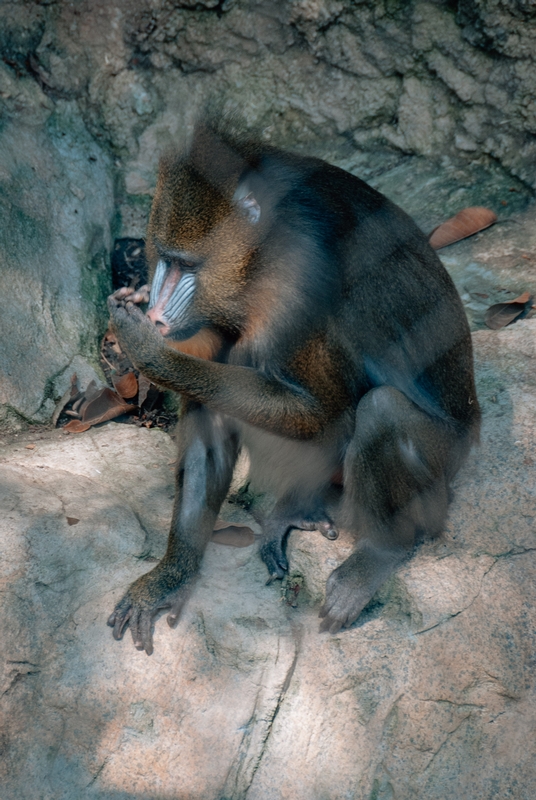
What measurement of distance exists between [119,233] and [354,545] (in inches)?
104

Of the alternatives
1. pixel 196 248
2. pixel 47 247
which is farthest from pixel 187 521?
pixel 47 247

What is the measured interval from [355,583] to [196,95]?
3.31 m

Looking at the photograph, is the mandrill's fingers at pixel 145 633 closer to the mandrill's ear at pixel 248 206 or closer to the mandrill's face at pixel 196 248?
the mandrill's face at pixel 196 248

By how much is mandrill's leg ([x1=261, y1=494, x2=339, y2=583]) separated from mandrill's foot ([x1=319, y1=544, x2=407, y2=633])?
0.90 ft

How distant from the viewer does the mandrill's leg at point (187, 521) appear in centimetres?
276

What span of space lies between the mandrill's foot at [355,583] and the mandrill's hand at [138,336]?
106 centimetres

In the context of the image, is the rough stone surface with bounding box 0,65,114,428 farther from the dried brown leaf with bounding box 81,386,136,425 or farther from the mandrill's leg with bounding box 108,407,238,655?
the mandrill's leg with bounding box 108,407,238,655

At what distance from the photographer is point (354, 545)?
3.08m

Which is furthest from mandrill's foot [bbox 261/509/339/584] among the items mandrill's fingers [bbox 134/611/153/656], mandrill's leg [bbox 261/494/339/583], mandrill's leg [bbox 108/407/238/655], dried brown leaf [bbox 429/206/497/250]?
dried brown leaf [bbox 429/206/497/250]

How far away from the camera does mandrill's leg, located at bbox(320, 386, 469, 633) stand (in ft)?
9.04

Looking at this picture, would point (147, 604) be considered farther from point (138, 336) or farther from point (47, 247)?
point (47, 247)

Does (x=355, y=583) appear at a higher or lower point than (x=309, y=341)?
lower

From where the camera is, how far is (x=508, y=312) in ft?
13.3

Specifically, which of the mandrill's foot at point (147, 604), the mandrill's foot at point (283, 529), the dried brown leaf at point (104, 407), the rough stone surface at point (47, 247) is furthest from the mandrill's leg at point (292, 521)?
the rough stone surface at point (47, 247)
